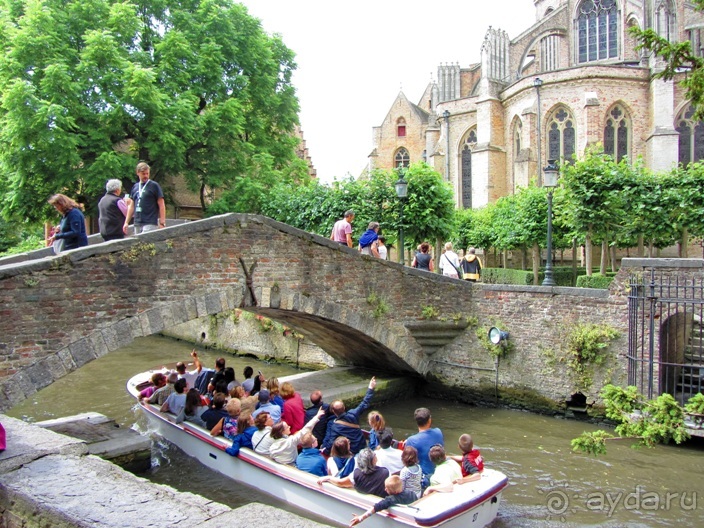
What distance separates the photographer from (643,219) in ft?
51.8

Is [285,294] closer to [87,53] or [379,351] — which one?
[379,351]

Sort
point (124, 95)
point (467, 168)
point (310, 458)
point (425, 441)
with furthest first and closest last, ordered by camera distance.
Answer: point (467, 168) < point (124, 95) < point (310, 458) < point (425, 441)

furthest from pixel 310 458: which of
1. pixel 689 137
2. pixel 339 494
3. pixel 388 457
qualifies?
pixel 689 137

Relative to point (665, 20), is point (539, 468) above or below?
below

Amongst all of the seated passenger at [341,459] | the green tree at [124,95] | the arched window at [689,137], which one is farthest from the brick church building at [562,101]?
the seated passenger at [341,459]

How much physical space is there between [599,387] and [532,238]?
383 inches

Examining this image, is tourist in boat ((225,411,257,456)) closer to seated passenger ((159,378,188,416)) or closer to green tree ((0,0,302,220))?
seated passenger ((159,378,188,416))

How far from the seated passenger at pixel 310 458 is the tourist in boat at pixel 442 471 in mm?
1566

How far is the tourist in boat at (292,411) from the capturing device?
9.84 metres

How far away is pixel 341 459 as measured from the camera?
26.8 ft

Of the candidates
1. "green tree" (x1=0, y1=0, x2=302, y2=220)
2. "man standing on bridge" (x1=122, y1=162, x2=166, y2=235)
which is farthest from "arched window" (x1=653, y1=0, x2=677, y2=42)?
"man standing on bridge" (x1=122, y1=162, x2=166, y2=235)

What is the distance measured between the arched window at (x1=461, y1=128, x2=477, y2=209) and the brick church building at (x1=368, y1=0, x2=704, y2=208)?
0.06 metres

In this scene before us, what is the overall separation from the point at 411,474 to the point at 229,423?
3.49 m

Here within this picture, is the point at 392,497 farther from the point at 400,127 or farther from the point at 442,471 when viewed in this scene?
the point at 400,127
